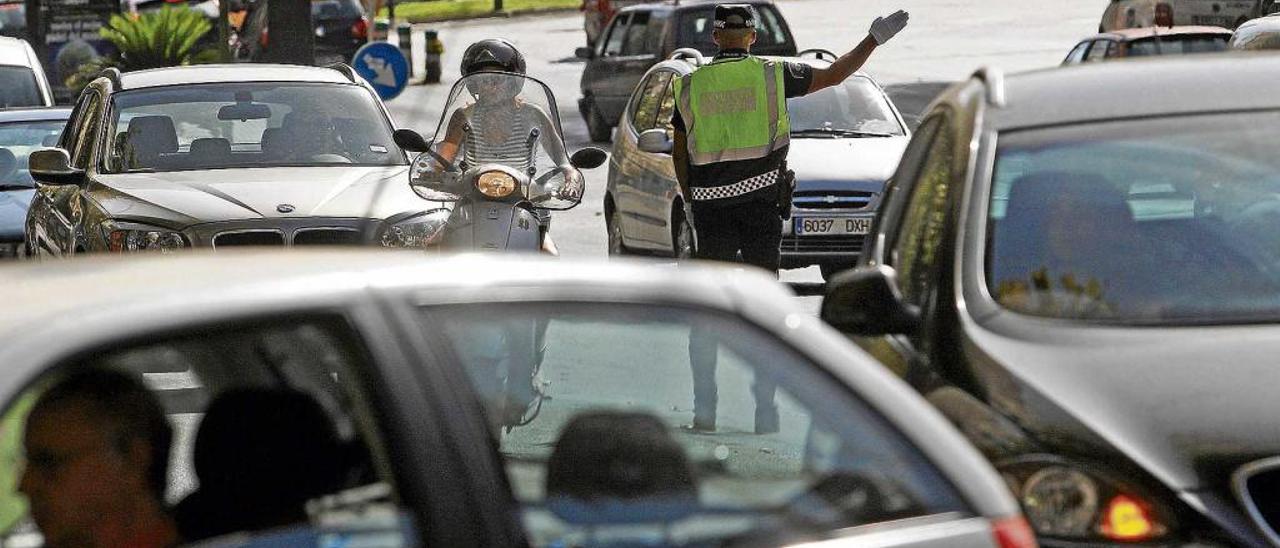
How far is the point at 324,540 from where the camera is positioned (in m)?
3.23

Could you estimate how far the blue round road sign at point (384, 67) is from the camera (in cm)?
2139

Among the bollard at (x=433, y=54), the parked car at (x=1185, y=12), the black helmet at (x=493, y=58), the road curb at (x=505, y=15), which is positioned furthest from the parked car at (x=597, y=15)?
the black helmet at (x=493, y=58)

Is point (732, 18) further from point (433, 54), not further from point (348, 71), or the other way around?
point (433, 54)

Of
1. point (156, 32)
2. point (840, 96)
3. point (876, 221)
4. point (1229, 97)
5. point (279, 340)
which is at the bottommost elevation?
point (156, 32)

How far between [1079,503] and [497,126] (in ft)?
18.1

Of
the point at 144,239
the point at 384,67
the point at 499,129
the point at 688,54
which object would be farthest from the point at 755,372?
the point at 384,67

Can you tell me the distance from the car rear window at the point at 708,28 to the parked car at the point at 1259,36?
811 cm

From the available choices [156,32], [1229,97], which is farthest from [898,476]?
[156,32]

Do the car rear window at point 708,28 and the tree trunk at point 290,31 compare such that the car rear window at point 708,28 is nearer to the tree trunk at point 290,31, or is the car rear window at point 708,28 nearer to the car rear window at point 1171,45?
the tree trunk at point 290,31

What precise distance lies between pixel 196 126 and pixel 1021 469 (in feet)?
30.3

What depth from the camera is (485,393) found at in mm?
3424

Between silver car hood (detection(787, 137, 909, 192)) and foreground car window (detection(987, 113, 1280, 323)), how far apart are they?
8625 mm

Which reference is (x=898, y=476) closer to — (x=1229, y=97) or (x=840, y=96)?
(x=1229, y=97)

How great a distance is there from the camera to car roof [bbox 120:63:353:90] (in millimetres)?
12438
